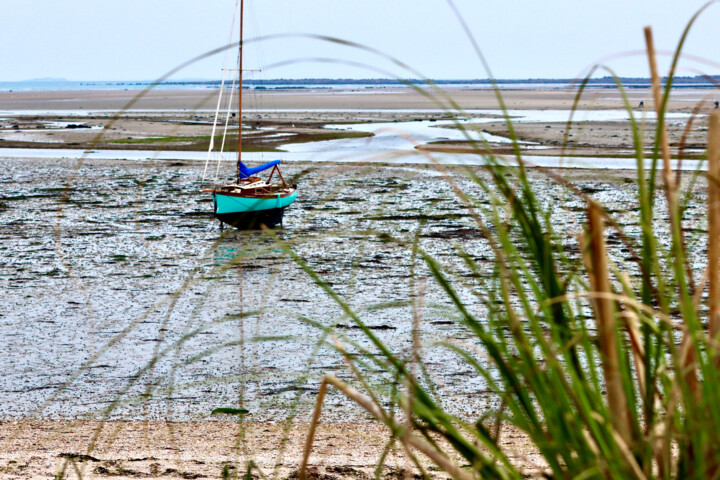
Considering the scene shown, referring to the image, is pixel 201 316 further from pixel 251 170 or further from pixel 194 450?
pixel 251 170

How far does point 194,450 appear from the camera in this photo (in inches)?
218

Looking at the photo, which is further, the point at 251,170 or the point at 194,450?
the point at 251,170

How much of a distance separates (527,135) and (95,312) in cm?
2943

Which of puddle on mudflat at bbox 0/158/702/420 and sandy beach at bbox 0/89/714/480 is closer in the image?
sandy beach at bbox 0/89/714/480

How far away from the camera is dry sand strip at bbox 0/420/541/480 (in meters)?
4.88

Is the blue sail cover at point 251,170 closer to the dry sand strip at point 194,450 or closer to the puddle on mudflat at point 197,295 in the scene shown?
the puddle on mudflat at point 197,295

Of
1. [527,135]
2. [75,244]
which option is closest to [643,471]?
[75,244]

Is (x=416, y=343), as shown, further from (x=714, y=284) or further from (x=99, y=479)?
(x=99, y=479)

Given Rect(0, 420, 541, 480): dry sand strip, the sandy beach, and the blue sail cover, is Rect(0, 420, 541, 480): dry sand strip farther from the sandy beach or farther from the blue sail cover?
the blue sail cover

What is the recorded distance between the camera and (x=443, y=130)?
41.2 metres

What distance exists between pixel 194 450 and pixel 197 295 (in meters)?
5.53

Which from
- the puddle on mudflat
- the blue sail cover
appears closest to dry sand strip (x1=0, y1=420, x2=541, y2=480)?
the puddle on mudflat

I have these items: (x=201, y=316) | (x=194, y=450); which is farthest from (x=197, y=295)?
(x=194, y=450)

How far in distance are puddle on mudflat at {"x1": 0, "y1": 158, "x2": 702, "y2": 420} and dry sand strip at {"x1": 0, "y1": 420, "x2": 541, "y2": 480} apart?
1.03 feet
